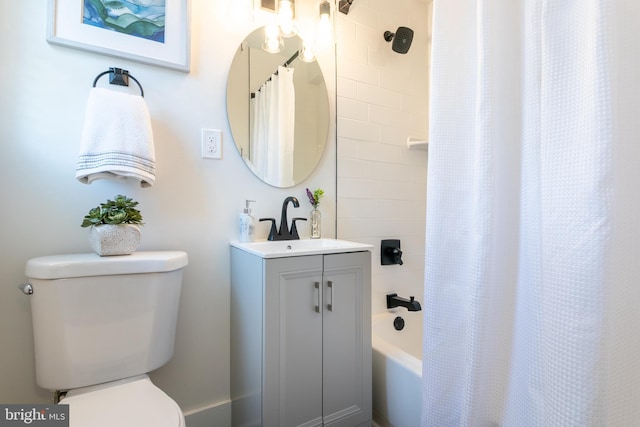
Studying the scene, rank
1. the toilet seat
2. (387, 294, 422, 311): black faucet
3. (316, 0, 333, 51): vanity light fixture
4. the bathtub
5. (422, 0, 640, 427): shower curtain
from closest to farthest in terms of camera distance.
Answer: (422, 0, 640, 427): shower curtain, the toilet seat, the bathtub, (316, 0, 333, 51): vanity light fixture, (387, 294, 422, 311): black faucet

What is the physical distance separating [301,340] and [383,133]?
4.10ft

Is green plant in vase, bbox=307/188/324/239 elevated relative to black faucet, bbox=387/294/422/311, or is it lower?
elevated

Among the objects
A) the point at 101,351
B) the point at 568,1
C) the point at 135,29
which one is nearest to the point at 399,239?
the point at 568,1

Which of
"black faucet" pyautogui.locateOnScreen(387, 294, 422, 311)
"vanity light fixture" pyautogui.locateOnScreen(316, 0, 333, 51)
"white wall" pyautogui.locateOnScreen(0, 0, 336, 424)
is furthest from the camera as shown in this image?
"black faucet" pyautogui.locateOnScreen(387, 294, 422, 311)

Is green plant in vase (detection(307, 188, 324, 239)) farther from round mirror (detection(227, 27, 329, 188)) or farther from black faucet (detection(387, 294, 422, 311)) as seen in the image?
black faucet (detection(387, 294, 422, 311))

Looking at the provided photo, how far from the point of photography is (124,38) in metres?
1.13

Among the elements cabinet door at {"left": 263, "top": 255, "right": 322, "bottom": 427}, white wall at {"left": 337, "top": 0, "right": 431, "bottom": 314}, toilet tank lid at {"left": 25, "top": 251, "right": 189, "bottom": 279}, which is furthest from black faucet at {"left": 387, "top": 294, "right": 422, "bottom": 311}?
toilet tank lid at {"left": 25, "top": 251, "right": 189, "bottom": 279}

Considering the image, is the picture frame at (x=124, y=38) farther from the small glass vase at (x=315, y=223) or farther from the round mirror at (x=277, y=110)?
the small glass vase at (x=315, y=223)

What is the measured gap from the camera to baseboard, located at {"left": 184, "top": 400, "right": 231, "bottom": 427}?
124cm

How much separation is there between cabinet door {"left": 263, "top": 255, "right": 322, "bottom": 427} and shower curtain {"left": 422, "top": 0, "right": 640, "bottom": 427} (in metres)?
0.39

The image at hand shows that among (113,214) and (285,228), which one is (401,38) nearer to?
(285,228)

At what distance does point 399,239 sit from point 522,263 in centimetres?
105

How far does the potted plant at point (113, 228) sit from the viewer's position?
3.19ft

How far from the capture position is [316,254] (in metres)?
1.12
